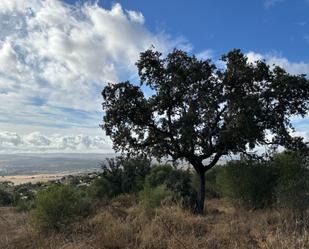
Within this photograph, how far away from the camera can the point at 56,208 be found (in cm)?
1452

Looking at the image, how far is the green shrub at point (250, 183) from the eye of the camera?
1947cm

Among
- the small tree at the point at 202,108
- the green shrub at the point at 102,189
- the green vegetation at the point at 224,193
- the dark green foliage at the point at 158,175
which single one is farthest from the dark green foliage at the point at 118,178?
the small tree at the point at 202,108

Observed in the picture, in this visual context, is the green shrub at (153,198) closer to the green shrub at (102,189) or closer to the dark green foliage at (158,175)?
the dark green foliage at (158,175)

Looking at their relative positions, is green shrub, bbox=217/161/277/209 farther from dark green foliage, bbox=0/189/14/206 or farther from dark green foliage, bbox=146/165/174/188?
dark green foliage, bbox=0/189/14/206

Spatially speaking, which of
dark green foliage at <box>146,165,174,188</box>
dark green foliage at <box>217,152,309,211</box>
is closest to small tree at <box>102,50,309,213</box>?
dark green foliage at <box>217,152,309,211</box>

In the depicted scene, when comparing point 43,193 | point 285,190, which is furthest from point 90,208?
point 285,190

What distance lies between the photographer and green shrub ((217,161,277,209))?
19469mm

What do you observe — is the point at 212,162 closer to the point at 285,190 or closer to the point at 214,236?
the point at 285,190

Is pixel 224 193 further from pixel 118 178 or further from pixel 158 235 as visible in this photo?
pixel 118 178

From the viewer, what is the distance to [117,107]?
69.7 feet

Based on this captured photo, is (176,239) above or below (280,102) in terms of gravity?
below

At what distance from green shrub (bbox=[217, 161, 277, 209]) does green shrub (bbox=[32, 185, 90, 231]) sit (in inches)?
322

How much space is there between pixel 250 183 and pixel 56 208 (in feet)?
31.9

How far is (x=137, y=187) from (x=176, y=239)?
2596 cm
